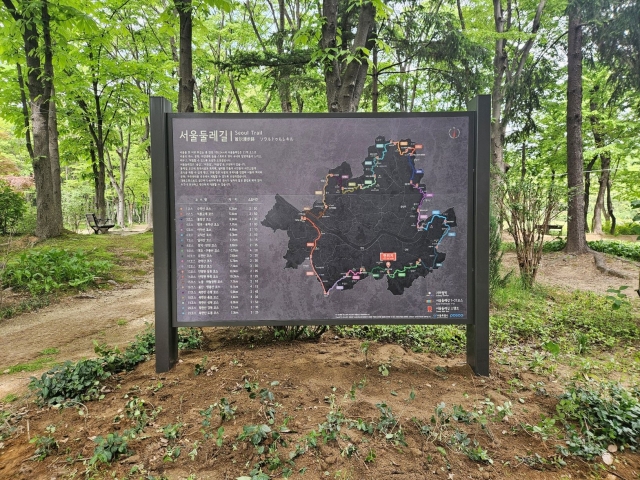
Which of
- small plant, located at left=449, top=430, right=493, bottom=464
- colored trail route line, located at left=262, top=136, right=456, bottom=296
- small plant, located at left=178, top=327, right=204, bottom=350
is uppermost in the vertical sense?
colored trail route line, located at left=262, top=136, right=456, bottom=296

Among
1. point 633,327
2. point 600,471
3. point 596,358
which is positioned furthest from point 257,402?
point 633,327

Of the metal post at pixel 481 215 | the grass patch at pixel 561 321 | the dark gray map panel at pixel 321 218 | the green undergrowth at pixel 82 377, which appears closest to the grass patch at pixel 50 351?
the green undergrowth at pixel 82 377

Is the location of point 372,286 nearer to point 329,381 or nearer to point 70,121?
point 329,381

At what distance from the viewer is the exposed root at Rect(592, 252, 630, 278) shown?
910cm

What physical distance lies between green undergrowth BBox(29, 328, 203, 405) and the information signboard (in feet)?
2.43

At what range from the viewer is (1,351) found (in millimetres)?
4230

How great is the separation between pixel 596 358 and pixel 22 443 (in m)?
5.64

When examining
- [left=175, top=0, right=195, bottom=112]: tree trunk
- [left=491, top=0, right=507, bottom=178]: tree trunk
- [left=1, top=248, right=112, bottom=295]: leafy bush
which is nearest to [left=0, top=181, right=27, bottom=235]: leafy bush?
[left=1, top=248, right=112, bottom=295]: leafy bush

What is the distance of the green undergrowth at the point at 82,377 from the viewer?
2.94 meters

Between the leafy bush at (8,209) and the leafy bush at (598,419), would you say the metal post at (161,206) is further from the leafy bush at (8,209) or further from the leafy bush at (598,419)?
the leafy bush at (8,209)

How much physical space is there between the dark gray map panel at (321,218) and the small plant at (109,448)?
109 cm

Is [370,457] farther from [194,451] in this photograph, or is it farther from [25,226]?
[25,226]

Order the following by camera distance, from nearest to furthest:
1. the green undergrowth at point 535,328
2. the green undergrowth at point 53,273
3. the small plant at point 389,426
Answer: the small plant at point 389,426
the green undergrowth at point 535,328
the green undergrowth at point 53,273

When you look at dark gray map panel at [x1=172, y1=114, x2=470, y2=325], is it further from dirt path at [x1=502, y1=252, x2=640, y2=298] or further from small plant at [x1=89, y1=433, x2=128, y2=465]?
dirt path at [x1=502, y1=252, x2=640, y2=298]
